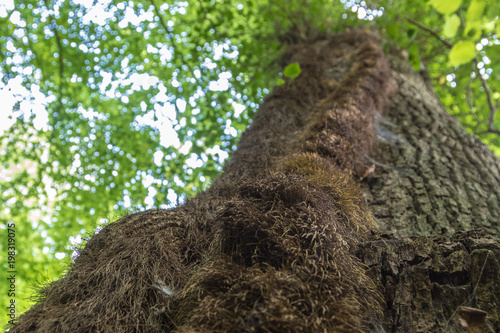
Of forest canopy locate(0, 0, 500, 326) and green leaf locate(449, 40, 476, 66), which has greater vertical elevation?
forest canopy locate(0, 0, 500, 326)

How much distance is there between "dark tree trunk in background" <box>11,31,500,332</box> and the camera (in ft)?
4.77

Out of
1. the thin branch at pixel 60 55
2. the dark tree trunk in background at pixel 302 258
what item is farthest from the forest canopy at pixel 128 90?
the dark tree trunk in background at pixel 302 258

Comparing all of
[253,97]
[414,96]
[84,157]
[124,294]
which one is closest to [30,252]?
[84,157]

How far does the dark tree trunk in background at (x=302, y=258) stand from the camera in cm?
145

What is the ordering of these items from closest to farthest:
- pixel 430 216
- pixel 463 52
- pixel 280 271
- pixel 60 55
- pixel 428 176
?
1. pixel 280 271
2. pixel 463 52
3. pixel 430 216
4. pixel 428 176
5. pixel 60 55

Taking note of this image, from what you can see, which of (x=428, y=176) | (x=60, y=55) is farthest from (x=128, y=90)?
(x=428, y=176)

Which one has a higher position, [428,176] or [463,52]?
[463,52]

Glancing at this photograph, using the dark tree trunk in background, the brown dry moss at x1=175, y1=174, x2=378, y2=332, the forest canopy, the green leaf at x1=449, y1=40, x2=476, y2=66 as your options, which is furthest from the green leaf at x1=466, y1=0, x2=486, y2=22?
the forest canopy

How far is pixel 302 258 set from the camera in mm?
1578

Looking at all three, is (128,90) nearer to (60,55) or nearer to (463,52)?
(60,55)

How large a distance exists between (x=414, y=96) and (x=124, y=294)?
161 inches

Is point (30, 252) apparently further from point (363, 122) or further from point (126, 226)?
point (363, 122)

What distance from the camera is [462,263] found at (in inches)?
67.2

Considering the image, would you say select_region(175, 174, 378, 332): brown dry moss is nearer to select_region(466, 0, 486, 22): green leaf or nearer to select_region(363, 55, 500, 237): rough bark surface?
select_region(363, 55, 500, 237): rough bark surface
